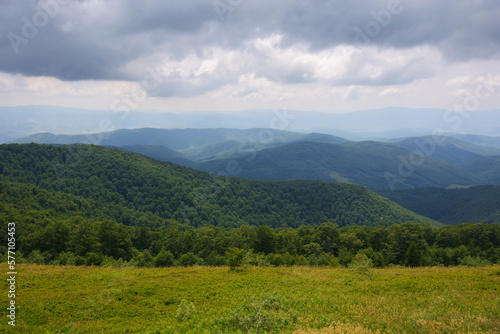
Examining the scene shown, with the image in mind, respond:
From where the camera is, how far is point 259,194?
19575 centimetres

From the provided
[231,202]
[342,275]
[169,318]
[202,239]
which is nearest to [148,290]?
[169,318]

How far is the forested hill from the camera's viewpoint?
470 ft

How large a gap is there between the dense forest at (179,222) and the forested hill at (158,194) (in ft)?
2.14

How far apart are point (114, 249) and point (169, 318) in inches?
1546

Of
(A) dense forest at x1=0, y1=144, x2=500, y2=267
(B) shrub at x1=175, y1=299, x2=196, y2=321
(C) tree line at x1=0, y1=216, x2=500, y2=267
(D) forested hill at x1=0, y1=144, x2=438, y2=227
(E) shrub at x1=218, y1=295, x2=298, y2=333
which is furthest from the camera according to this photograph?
(D) forested hill at x1=0, y1=144, x2=438, y2=227

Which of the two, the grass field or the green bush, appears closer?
the grass field

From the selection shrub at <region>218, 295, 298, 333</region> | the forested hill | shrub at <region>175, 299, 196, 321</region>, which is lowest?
the forested hill

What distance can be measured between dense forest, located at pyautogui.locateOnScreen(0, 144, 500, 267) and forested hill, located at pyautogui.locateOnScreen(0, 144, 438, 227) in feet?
2.14

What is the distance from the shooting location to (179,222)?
131875 millimetres

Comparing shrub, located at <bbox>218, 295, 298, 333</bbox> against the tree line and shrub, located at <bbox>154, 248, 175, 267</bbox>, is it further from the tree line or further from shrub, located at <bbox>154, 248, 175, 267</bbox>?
shrub, located at <bbox>154, 248, 175, 267</bbox>

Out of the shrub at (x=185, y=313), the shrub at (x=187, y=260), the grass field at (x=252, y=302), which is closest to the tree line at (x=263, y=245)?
the shrub at (x=187, y=260)

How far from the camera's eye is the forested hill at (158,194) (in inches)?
5640

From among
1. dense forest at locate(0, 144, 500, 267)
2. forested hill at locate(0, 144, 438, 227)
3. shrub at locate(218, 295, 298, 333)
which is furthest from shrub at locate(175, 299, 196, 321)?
forested hill at locate(0, 144, 438, 227)

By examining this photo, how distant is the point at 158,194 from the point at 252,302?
154010 millimetres
